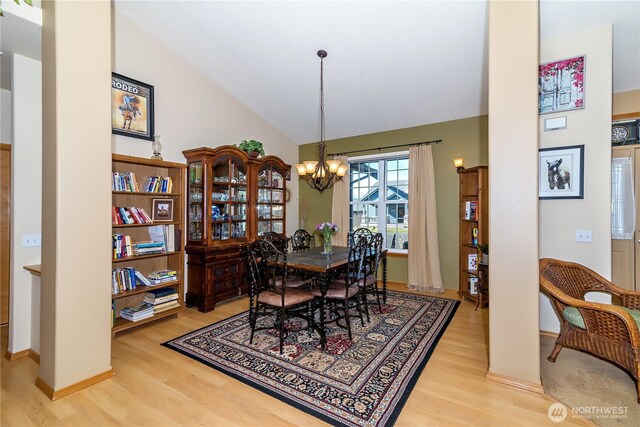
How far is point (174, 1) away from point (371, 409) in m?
4.26

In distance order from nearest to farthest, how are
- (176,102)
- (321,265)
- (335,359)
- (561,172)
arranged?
(335,359) → (321,265) → (561,172) → (176,102)

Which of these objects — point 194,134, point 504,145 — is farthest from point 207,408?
point 194,134

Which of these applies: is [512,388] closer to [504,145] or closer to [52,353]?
[504,145]

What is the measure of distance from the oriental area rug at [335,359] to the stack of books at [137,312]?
0.54 metres

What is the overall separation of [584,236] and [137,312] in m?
4.68

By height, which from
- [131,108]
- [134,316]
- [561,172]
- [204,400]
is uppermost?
[131,108]

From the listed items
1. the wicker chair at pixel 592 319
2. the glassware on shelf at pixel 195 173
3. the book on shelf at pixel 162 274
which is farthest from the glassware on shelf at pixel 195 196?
the wicker chair at pixel 592 319

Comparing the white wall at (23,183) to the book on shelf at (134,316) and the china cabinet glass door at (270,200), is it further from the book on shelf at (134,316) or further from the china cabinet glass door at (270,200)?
the china cabinet glass door at (270,200)

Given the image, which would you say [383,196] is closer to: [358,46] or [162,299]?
[358,46]

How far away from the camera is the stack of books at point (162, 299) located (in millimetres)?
3453

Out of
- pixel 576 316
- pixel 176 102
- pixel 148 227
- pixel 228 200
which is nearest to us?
pixel 576 316

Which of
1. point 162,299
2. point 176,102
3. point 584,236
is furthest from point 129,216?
point 584,236

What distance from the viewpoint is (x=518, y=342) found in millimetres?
2203

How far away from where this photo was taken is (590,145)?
2947 millimetres
